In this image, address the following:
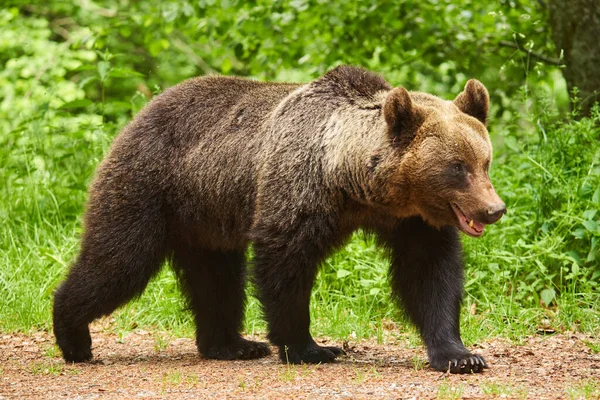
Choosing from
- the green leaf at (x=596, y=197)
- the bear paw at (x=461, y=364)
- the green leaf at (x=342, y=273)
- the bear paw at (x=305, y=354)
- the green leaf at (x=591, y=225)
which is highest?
the green leaf at (x=596, y=197)

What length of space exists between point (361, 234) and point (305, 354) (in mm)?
2049

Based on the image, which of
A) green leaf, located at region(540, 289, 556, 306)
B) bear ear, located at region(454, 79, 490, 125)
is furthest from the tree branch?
bear ear, located at region(454, 79, 490, 125)

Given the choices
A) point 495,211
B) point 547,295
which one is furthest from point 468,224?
point 547,295

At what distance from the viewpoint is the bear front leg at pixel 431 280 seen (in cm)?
569

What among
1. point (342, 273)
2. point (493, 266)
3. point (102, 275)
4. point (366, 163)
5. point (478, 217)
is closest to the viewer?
point (478, 217)

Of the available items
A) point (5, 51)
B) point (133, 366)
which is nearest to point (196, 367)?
point (133, 366)

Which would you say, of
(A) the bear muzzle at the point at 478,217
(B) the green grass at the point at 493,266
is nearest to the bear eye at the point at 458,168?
(A) the bear muzzle at the point at 478,217

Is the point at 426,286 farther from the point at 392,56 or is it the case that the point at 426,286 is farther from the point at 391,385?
the point at 392,56

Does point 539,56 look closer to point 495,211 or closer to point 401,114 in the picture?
point 401,114

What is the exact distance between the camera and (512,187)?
815cm

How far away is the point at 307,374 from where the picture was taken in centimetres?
543

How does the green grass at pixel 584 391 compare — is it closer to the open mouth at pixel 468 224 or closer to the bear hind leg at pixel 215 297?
the open mouth at pixel 468 224

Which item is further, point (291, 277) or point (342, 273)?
point (342, 273)

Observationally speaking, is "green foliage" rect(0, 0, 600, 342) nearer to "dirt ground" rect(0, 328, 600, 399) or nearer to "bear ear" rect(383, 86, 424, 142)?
"dirt ground" rect(0, 328, 600, 399)
